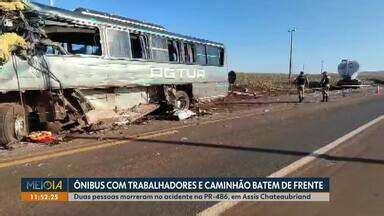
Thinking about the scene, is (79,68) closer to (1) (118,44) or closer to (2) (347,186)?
(1) (118,44)

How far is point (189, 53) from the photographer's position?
22938mm

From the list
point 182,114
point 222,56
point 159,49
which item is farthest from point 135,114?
point 222,56

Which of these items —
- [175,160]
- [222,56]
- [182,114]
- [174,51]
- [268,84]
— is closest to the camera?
[175,160]

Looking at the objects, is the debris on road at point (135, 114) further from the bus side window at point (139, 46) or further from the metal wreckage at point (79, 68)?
the bus side window at point (139, 46)

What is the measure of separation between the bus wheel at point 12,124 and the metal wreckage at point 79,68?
2cm

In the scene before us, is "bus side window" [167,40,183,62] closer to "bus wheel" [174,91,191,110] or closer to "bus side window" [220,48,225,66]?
"bus wheel" [174,91,191,110]

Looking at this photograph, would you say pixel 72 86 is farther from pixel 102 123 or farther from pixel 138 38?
pixel 138 38

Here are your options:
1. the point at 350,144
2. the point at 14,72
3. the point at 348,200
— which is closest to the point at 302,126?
the point at 350,144

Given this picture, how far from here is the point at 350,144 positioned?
12688 millimetres

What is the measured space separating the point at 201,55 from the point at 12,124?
12.6m

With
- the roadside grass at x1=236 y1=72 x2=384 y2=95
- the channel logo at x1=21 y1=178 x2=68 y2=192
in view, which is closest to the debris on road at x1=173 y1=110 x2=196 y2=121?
the channel logo at x1=21 y1=178 x2=68 y2=192

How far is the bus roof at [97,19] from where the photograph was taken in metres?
14.0

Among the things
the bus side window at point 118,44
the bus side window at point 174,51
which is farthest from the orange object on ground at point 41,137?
the bus side window at point 174,51

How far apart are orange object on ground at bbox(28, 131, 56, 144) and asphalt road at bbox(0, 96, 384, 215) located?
970 mm
